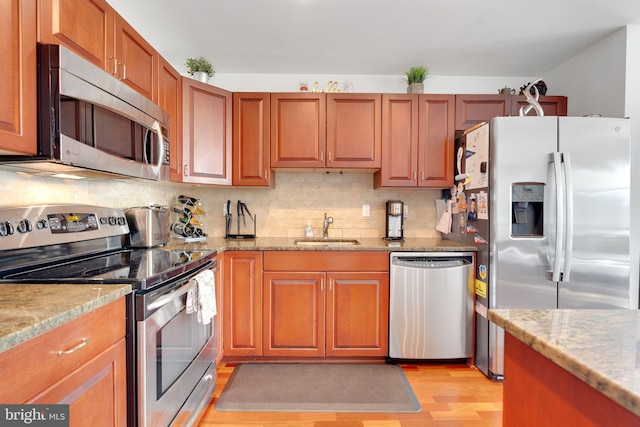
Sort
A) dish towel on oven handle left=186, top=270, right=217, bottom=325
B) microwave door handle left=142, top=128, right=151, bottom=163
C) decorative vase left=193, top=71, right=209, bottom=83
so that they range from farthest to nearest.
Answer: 1. decorative vase left=193, top=71, right=209, bottom=83
2. microwave door handle left=142, top=128, right=151, bottom=163
3. dish towel on oven handle left=186, top=270, right=217, bottom=325

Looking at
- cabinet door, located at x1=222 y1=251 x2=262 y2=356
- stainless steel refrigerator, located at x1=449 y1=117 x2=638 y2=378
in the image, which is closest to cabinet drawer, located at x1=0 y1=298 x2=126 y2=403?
cabinet door, located at x1=222 y1=251 x2=262 y2=356

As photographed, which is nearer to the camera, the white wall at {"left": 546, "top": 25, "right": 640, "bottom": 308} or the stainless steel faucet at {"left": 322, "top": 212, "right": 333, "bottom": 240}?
the white wall at {"left": 546, "top": 25, "right": 640, "bottom": 308}

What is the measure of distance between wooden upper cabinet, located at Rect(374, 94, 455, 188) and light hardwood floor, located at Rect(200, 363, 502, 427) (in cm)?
148

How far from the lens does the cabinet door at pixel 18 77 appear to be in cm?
107

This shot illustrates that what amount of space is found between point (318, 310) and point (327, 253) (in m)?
0.43

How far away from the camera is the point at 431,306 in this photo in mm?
2402

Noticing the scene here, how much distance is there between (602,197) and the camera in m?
2.16

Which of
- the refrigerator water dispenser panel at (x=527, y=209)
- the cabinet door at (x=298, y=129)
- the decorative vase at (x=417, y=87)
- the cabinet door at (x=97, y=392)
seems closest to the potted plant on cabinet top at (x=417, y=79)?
the decorative vase at (x=417, y=87)

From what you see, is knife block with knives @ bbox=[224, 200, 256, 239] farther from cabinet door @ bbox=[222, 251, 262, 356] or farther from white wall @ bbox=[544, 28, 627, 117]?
white wall @ bbox=[544, 28, 627, 117]

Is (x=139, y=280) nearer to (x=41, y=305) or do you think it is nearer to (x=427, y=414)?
(x=41, y=305)

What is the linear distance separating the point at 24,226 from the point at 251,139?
5.30 ft

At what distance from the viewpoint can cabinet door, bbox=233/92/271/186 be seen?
2680 mm

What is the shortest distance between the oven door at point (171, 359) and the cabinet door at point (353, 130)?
5.03 ft

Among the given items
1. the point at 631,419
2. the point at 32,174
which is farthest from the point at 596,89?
the point at 32,174
